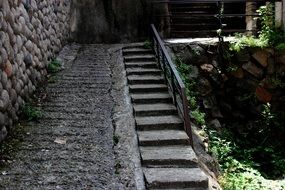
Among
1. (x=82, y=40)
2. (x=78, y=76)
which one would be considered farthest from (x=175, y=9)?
(x=78, y=76)

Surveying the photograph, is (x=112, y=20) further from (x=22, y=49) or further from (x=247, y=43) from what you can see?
(x=22, y=49)

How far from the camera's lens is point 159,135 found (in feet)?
18.3

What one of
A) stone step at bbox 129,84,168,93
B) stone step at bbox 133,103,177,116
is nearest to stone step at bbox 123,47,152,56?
stone step at bbox 129,84,168,93

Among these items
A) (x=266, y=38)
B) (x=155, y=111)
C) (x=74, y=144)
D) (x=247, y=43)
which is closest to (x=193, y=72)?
(x=247, y=43)

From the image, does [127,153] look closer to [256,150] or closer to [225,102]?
[256,150]

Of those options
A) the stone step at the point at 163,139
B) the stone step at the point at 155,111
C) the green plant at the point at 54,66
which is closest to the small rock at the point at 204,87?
the stone step at the point at 155,111

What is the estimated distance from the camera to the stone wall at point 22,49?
521 centimetres

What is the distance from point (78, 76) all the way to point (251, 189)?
12.7 feet

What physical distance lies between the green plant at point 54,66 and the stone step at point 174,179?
3.75m

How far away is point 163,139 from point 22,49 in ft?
8.56

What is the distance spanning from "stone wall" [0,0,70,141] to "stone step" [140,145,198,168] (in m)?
1.88

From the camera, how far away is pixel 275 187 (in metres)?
6.16

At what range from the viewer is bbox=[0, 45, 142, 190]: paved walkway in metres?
4.43

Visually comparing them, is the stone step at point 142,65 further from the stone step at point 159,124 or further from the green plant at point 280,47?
the green plant at point 280,47
